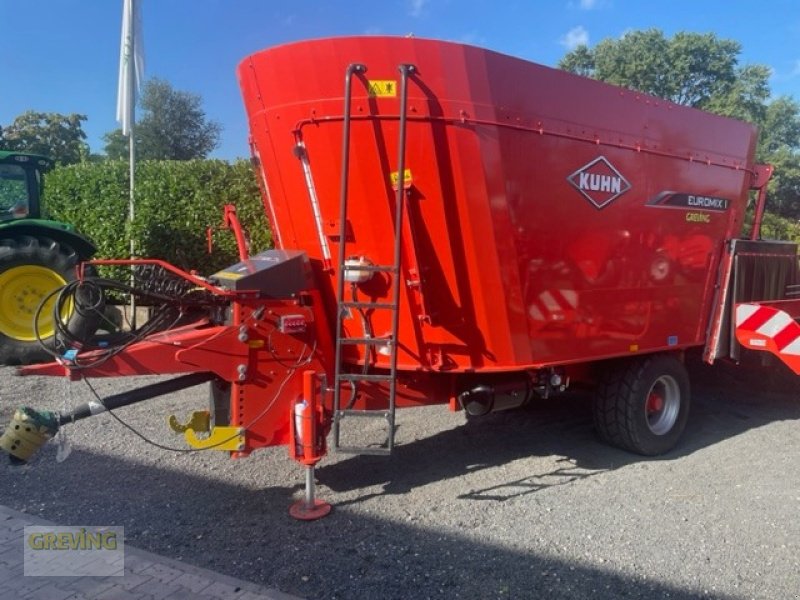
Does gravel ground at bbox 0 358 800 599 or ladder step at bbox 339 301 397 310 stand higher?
ladder step at bbox 339 301 397 310

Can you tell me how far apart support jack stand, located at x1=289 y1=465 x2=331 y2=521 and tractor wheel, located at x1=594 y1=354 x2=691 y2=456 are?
237cm

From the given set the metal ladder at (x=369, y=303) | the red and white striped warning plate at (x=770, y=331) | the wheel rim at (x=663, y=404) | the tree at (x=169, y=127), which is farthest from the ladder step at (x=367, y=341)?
the tree at (x=169, y=127)

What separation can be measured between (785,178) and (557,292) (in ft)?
102

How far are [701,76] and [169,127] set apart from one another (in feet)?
93.0

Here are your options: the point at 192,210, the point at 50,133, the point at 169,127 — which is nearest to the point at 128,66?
the point at 192,210

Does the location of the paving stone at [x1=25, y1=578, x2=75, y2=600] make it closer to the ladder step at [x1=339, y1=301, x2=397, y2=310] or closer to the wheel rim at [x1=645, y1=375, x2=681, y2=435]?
the ladder step at [x1=339, y1=301, x2=397, y2=310]

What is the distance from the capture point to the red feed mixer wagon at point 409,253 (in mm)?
3742

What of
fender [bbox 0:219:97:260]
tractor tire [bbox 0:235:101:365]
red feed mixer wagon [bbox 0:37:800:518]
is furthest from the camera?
fender [bbox 0:219:97:260]

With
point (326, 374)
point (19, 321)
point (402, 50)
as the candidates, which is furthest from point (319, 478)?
point (19, 321)

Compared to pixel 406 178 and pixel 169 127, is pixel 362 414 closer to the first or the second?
pixel 406 178

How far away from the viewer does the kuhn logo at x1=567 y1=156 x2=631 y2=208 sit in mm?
4219

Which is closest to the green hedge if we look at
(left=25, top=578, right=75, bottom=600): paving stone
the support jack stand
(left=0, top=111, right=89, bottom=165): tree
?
the support jack stand

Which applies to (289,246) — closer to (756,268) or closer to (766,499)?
(766,499)

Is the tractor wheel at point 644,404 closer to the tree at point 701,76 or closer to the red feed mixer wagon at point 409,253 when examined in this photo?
the red feed mixer wagon at point 409,253
